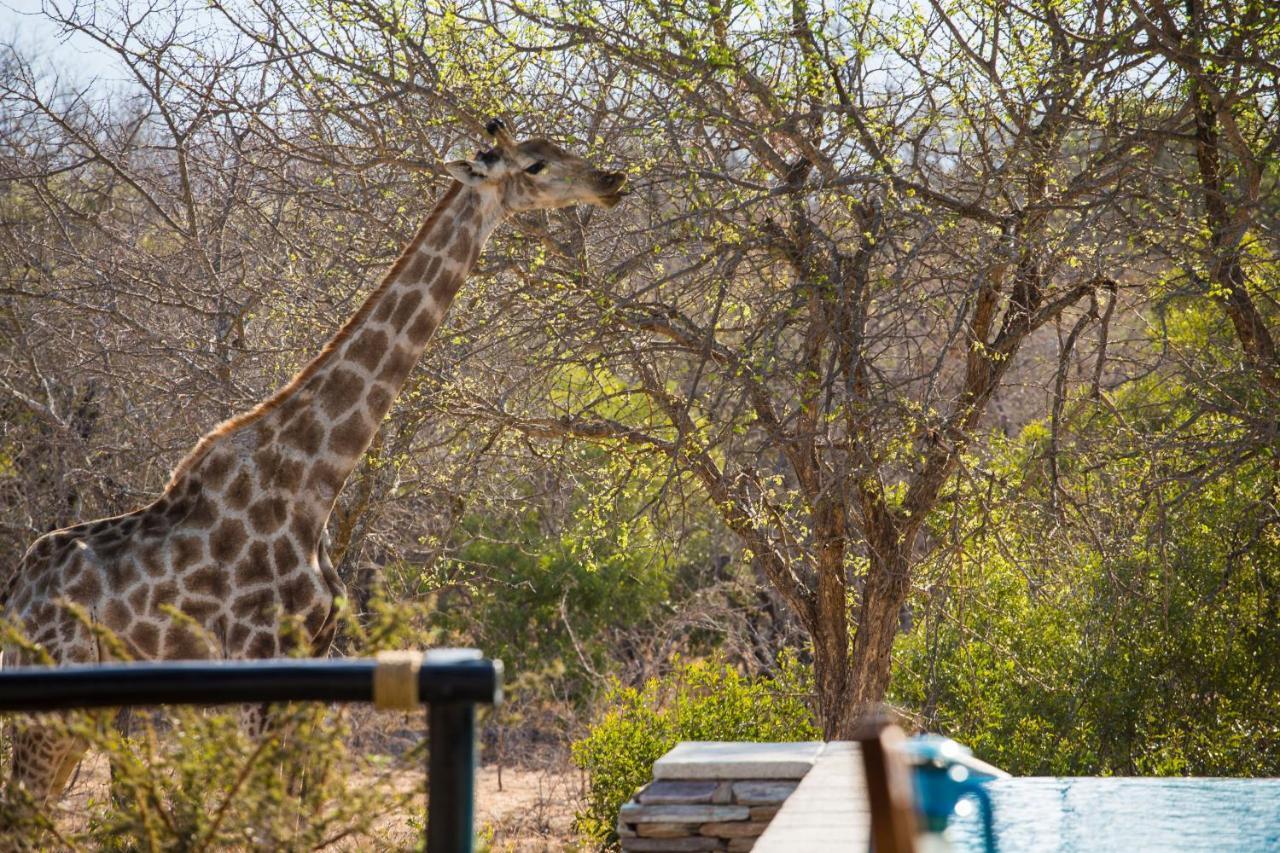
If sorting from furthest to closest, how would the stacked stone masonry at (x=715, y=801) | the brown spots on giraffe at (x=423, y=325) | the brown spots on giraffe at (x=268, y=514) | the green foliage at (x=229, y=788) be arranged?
the brown spots on giraffe at (x=423, y=325) → the brown spots on giraffe at (x=268, y=514) → the stacked stone masonry at (x=715, y=801) → the green foliage at (x=229, y=788)

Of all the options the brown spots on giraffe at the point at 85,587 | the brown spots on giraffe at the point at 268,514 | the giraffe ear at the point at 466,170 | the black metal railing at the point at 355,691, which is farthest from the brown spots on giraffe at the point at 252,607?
the black metal railing at the point at 355,691

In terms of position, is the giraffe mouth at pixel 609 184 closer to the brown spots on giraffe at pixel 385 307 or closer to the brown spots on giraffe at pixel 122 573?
the brown spots on giraffe at pixel 385 307

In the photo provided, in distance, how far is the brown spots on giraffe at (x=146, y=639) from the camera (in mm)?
4789

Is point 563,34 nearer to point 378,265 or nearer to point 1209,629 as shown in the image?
point 378,265

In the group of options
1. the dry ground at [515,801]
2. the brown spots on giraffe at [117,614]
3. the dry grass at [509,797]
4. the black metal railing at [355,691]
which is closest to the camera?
the black metal railing at [355,691]

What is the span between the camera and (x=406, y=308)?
214 inches

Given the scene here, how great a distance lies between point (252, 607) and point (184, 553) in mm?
300

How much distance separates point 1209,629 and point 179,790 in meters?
6.02

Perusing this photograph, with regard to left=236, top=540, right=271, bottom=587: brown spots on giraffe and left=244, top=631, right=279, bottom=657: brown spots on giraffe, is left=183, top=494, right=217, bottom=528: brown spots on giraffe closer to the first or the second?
left=236, top=540, right=271, bottom=587: brown spots on giraffe

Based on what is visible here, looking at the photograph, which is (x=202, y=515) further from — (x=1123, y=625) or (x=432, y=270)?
(x=1123, y=625)

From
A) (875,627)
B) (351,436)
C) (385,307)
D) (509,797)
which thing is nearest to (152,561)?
(351,436)

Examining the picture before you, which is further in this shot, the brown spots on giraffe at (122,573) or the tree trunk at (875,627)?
the tree trunk at (875,627)

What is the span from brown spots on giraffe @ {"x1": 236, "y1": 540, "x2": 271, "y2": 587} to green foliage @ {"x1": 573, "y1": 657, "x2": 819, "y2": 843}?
9.79ft

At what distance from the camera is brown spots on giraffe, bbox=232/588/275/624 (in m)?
4.86
